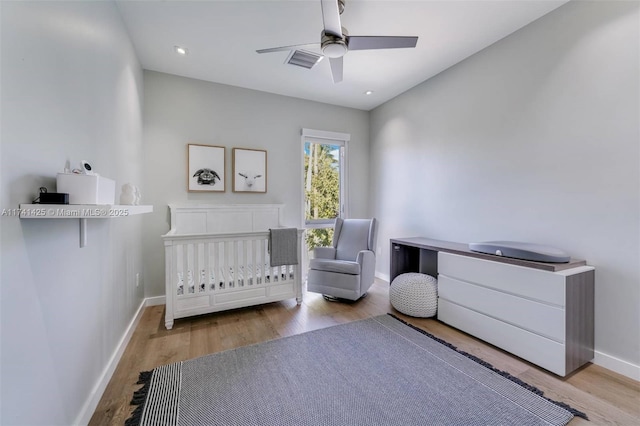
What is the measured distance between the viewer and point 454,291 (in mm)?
2404

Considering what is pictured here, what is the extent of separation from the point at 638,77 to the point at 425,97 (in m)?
1.85

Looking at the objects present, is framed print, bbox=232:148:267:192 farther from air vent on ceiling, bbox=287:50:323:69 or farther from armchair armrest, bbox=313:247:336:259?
air vent on ceiling, bbox=287:50:323:69

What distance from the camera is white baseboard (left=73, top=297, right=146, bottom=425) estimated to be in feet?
4.43

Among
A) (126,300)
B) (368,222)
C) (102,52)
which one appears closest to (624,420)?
(368,222)

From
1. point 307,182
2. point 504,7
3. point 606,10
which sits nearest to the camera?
point 606,10

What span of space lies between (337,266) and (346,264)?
110 millimetres

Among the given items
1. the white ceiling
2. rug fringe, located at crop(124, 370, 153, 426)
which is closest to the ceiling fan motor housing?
the white ceiling

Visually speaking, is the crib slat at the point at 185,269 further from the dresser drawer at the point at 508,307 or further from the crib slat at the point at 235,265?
the dresser drawer at the point at 508,307

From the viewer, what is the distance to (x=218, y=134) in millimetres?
3326

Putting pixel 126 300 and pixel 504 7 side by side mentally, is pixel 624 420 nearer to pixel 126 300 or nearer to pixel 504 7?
pixel 504 7

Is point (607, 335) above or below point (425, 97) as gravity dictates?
below

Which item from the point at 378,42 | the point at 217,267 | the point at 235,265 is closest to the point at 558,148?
the point at 378,42

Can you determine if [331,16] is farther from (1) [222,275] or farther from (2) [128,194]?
(1) [222,275]

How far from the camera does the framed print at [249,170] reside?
11.2ft
